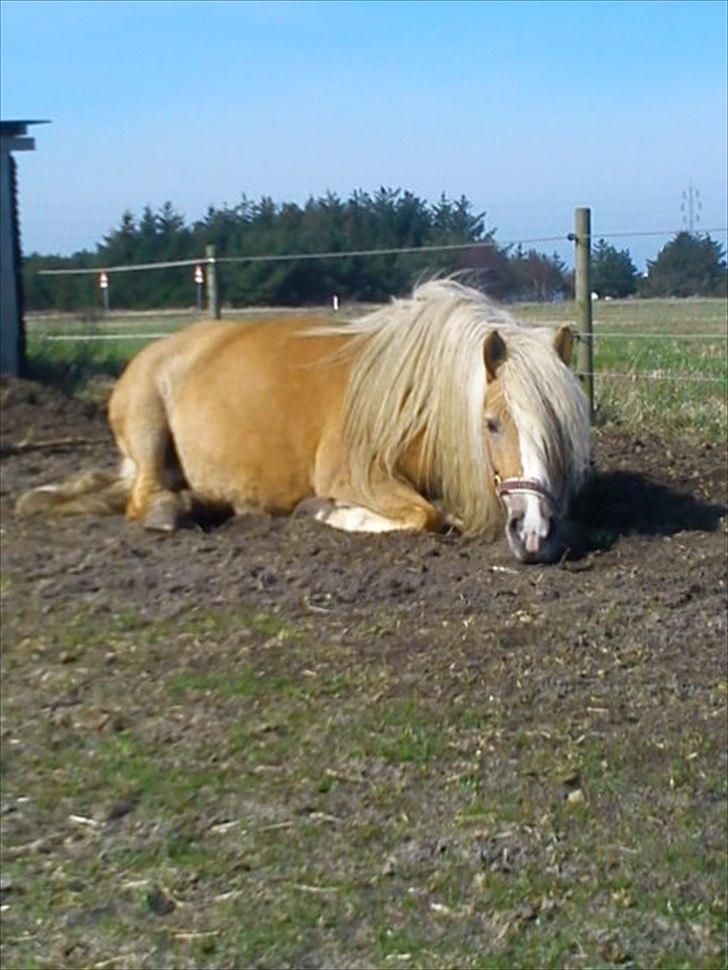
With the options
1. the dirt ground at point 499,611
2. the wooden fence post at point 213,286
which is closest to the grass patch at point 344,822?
the dirt ground at point 499,611

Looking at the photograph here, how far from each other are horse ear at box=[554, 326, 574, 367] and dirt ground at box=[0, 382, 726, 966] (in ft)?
2.46

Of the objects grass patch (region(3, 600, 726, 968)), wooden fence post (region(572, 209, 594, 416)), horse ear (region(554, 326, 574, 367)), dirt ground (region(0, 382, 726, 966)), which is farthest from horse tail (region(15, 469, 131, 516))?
wooden fence post (region(572, 209, 594, 416))

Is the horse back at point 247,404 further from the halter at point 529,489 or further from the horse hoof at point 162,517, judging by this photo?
the halter at point 529,489

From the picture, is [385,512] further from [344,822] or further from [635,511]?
[344,822]

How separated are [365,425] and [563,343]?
0.97 m

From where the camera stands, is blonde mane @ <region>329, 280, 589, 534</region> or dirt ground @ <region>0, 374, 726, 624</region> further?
blonde mane @ <region>329, 280, 589, 534</region>

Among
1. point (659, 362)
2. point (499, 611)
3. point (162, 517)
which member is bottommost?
point (499, 611)

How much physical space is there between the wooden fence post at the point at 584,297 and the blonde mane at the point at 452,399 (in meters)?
2.12

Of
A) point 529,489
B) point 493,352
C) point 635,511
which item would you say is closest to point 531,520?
point 529,489

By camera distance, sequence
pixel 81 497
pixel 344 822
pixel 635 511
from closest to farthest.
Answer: pixel 344 822
pixel 635 511
pixel 81 497

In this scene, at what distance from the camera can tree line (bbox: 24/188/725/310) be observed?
10422mm

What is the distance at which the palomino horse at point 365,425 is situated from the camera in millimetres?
6965

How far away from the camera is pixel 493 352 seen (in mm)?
7125

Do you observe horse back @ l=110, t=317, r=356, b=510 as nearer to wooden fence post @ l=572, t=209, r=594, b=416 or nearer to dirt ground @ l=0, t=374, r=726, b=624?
dirt ground @ l=0, t=374, r=726, b=624
